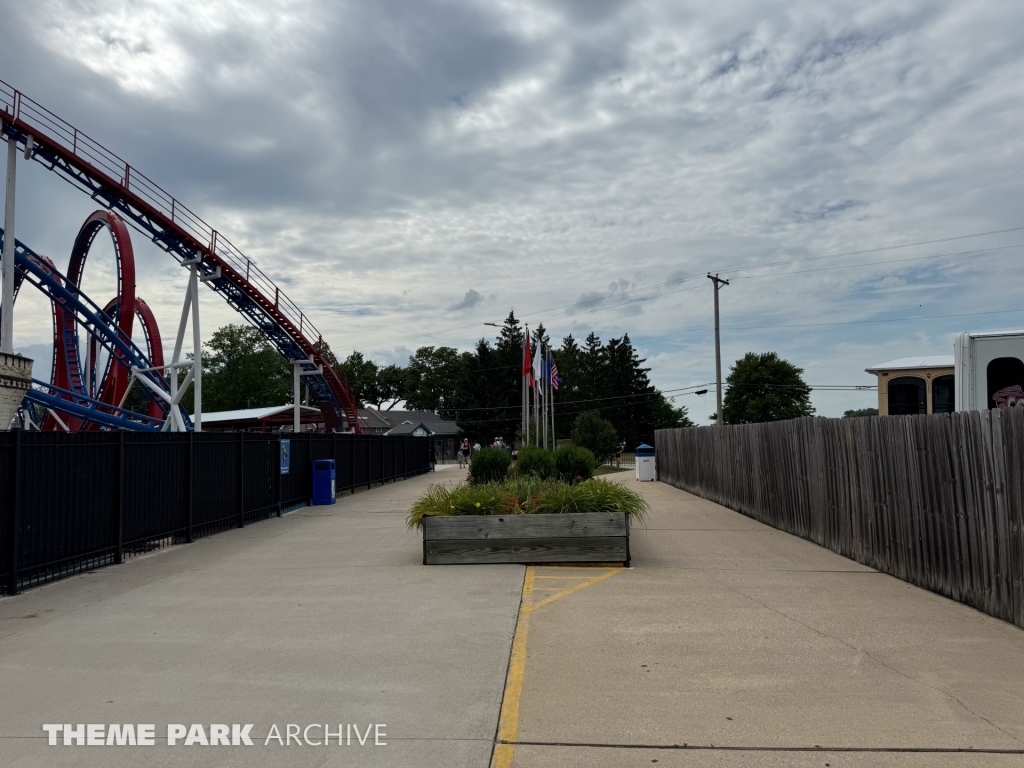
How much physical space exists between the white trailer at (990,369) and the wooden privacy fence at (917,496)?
111cm

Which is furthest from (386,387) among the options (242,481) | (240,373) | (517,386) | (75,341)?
(242,481)

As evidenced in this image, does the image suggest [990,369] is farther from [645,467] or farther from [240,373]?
[240,373]

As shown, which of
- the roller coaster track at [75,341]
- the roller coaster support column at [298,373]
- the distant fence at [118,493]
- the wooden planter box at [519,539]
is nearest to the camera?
the distant fence at [118,493]

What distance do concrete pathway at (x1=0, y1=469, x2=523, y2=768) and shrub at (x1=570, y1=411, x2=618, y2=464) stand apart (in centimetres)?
3544

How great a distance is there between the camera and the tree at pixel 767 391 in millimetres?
90500

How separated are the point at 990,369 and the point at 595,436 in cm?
3632

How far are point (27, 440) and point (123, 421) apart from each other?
67.3ft

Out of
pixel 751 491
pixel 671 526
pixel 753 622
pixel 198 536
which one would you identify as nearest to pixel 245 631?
pixel 753 622

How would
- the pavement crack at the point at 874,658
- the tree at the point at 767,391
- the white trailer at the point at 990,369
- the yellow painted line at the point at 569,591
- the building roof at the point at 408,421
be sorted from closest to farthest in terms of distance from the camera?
the pavement crack at the point at 874,658
the yellow painted line at the point at 569,591
the white trailer at the point at 990,369
the building roof at the point at 408,421
the tree at the point at 767,391

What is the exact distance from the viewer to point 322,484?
63.0 feet

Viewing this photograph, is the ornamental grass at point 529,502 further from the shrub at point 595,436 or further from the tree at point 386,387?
the tree at point 386,387

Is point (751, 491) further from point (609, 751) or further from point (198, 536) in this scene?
point (609, 751)

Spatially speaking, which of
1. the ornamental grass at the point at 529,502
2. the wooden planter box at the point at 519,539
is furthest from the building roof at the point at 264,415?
the wooden planter box at the point at 519,539

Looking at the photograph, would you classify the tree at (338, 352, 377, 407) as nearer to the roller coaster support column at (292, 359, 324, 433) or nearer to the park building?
the roller coaster support column at (292, 359, 324, 433)
